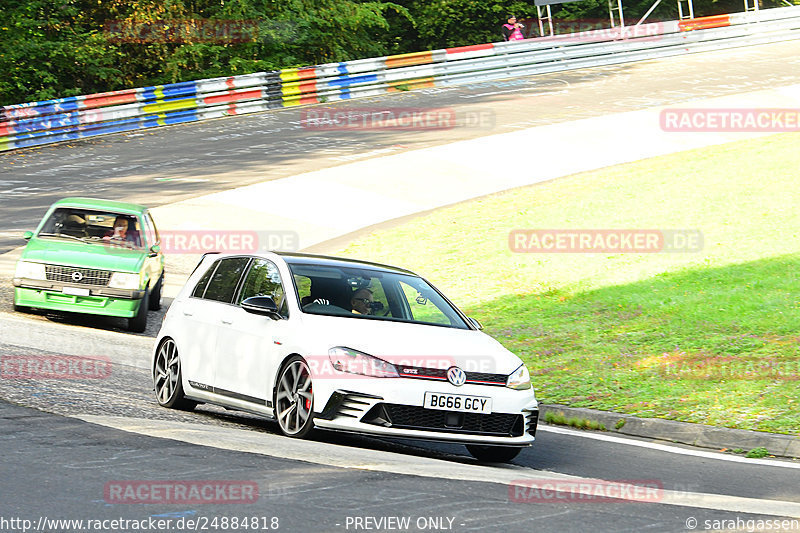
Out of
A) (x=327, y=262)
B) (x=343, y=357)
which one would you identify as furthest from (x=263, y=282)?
(x=343, y=357)

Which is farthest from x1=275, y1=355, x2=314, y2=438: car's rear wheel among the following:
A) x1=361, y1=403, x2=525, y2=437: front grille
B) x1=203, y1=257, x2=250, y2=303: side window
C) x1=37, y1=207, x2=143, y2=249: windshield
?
x1=37, y1=207, x2=143, y2=249: windshield

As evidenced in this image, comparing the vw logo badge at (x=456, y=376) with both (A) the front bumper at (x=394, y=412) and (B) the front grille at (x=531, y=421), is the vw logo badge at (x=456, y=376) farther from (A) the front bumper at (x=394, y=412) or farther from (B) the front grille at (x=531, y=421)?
(B) the front grille at (x=531, y=421)

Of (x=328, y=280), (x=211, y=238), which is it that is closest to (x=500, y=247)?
(x=211, y=238)

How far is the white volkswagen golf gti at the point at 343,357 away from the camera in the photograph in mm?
8242

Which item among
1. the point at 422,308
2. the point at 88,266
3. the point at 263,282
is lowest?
the point at 422,308

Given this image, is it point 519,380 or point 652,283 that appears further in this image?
point 652,283

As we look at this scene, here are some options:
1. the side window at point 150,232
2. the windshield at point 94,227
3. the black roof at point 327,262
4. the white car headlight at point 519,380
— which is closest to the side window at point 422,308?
the black roof at point 327,262

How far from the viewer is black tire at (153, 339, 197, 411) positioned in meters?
10.3

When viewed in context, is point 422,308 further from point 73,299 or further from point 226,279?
point 73,299

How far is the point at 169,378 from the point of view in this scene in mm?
10445

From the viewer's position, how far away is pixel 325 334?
858cm

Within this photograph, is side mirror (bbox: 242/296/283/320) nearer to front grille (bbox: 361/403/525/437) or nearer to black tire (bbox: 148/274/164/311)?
front grille (bbox: 361/403/525/437)

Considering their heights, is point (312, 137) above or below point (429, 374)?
above

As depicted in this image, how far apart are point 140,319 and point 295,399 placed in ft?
23.8
